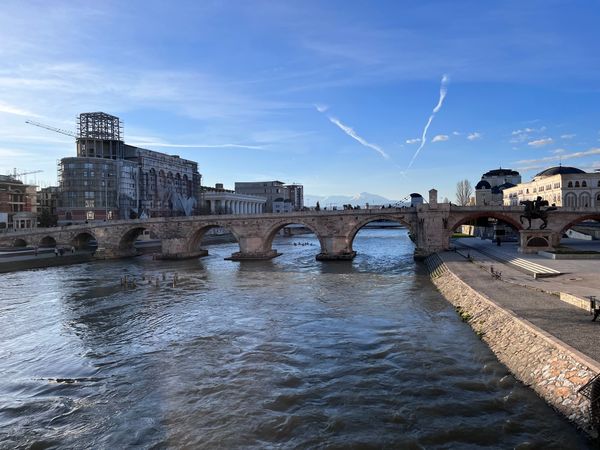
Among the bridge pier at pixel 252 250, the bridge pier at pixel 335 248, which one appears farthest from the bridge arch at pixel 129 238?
the bridge pier at pixel 335 248

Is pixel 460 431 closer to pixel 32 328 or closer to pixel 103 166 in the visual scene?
pixel 32 328

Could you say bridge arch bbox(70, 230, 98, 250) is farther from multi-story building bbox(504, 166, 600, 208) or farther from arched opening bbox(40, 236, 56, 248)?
multi-story building bbox(504, 166, 600, 208)

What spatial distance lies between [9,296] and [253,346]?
88.8ft

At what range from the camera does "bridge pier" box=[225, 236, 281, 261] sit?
200 feet

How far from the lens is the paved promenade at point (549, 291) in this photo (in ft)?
49.5

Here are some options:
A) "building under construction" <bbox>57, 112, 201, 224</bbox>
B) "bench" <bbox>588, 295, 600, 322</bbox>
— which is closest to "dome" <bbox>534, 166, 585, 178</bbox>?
"bench" <bbox>588, 295, 600, 322</bbox>

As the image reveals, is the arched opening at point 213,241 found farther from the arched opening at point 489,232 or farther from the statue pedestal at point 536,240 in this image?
the statue pedestal at point 536,240

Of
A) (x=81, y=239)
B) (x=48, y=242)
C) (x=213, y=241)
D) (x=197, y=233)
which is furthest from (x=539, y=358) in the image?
(x=213, y=241)

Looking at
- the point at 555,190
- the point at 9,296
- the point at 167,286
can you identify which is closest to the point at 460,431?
the point at 167,286

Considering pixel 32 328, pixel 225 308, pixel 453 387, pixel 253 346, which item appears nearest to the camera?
pixel 453 387

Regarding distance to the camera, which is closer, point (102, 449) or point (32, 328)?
point (102, 449)

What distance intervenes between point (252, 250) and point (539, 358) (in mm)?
49513

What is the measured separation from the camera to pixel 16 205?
90.7 metres

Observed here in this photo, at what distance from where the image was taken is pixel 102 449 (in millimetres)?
11961
